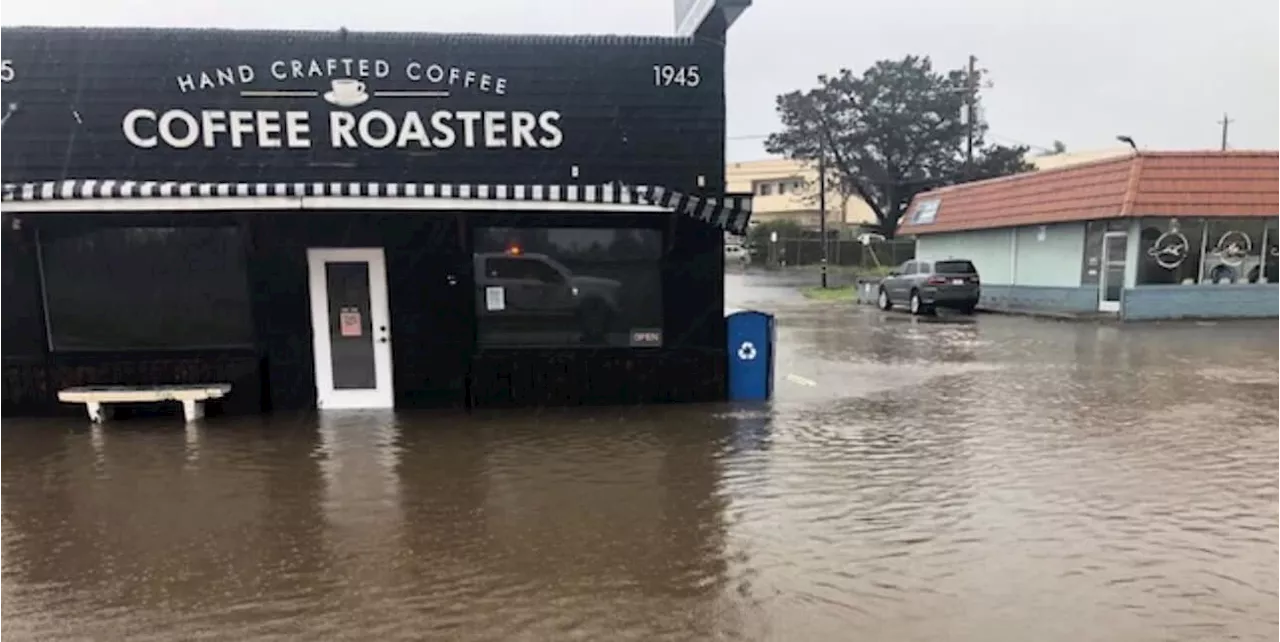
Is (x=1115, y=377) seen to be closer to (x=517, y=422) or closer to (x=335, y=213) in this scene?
(x=517, y=422)

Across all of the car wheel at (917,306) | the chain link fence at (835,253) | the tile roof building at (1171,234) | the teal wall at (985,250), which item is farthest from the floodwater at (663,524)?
the chain link fence at (835,253)

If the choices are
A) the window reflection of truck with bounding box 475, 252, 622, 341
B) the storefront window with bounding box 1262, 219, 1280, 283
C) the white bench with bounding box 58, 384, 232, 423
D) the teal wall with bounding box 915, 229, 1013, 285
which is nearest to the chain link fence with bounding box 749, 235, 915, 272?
the teal wall with bounding box 915, 229, 1013, 285

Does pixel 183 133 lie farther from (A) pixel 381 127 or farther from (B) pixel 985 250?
(B) pixel 985 250

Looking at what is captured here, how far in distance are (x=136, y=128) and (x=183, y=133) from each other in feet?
1.61

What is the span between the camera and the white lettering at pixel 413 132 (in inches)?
367

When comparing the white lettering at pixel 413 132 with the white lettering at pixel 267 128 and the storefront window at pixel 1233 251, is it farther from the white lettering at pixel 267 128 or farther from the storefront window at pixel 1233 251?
the storefront window at pixel 1233 251

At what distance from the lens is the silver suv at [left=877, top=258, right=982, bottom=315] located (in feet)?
75.3

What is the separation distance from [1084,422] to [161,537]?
8.35 metres

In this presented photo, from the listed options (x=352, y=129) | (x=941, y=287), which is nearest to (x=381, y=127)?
(x=352, y=129)

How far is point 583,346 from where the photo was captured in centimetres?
977

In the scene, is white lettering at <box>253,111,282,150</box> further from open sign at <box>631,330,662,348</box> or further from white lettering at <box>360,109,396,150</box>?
open sign at <box>631,330,662,348</box>

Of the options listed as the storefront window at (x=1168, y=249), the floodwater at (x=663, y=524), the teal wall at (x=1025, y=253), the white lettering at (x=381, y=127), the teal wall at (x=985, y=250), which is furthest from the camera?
the teal wall at (x=985, y=250)

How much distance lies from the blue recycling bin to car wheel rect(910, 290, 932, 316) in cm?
1460

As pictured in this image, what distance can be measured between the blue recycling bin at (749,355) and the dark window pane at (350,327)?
412cm
